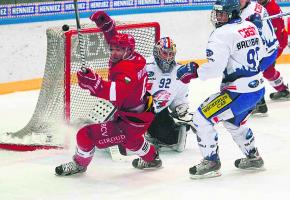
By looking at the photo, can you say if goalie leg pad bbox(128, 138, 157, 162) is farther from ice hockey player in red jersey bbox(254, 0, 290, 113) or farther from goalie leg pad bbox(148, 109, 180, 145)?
ice hockey player in red jersey bbox(254, 0, 290, 113)

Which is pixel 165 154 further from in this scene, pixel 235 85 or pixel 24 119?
pixel 24 119

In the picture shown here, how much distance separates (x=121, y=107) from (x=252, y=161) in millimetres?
859

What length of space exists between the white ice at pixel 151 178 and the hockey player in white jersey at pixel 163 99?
3.8 inches

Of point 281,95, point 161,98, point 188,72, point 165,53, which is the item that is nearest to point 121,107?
point 188,72

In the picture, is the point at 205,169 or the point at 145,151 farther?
the point at 145,151

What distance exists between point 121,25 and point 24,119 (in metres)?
1.20

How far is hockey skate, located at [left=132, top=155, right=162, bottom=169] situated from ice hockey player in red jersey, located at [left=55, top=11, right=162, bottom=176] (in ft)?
0.34

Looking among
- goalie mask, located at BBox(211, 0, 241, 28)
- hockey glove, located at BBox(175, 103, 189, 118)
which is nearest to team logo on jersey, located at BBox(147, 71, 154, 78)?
hockey glove, located at BBox(175, 103, 189, 118)

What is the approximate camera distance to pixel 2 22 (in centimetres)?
694

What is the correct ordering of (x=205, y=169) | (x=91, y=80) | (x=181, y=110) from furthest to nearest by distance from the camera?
(x=181, y=110) → (x=205, y=169) → (x=91, y=80)

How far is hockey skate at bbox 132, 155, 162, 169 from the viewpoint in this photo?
4.62 meters

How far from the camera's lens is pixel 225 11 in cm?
427

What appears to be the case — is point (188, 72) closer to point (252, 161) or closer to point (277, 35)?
point (252, 161)

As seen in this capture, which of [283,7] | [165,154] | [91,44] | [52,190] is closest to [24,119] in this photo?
[91,44]
